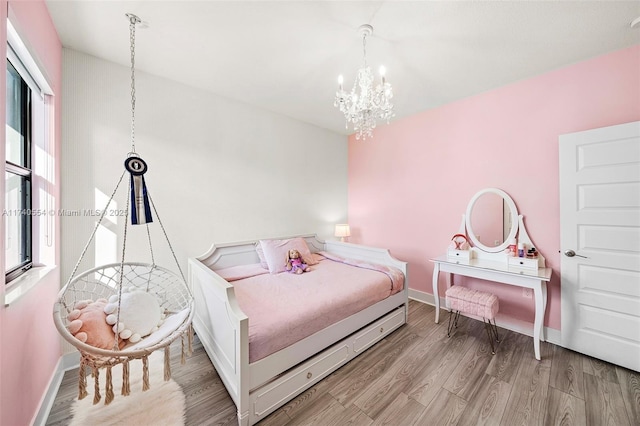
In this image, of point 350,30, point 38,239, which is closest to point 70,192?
point 38,239

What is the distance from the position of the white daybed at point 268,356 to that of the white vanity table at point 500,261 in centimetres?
61

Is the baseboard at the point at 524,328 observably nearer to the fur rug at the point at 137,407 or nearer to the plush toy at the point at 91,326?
the fur rug at the point at 137,407

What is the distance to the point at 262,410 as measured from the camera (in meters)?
1.55

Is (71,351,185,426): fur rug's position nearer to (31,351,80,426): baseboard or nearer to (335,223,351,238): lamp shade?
(31,351,80,426): baseboard

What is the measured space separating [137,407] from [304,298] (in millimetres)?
1304

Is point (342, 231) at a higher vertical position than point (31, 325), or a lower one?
higher

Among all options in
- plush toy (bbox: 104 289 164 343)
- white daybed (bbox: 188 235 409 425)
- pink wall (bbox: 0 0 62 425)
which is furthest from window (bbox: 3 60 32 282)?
white daybed (bbox: 188 235 409 425)

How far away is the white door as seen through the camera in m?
1.95

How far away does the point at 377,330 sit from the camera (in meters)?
2.37

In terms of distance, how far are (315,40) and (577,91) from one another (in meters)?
2.48

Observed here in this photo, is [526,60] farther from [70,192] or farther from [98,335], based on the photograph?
[70,192]

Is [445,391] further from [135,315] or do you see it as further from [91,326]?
[91,326]

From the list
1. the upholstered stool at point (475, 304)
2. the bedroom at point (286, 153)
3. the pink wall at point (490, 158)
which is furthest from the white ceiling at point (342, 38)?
the upholstered stool at point (475, 304)

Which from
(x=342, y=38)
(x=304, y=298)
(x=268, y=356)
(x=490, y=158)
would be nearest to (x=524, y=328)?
(x=490, y=158)
